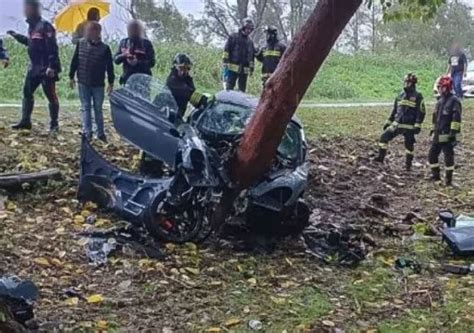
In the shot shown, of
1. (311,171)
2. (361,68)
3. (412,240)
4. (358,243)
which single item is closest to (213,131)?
(358,243)

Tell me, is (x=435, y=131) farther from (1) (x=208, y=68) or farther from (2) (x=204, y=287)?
(1) (x=208, y=68)

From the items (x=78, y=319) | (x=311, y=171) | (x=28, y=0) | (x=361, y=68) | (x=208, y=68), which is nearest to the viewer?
(x=78, y=319)

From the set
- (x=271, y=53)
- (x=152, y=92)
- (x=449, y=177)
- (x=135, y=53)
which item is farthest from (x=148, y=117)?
(x=271, y=53)

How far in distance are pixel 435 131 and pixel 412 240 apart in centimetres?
335

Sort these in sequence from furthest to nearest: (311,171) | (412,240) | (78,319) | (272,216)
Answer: (311,171) < (412,240) < (272,216) < (78,319)

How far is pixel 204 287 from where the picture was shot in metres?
6.77

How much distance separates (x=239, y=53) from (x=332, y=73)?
46.7 feet

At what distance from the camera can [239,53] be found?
13625mm

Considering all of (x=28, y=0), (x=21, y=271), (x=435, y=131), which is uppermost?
(x=28, y=0)

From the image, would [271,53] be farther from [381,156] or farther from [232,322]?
[232,322]

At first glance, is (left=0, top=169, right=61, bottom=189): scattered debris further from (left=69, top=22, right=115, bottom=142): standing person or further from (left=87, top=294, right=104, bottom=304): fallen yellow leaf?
(left=87, top=294, right=104, bottom=304): fallen yellow leaf

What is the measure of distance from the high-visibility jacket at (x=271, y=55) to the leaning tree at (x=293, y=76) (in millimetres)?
5778

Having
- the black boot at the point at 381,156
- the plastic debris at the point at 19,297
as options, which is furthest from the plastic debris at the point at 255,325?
the black boot at the point at 381,156

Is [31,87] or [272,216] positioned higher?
[31,87]
